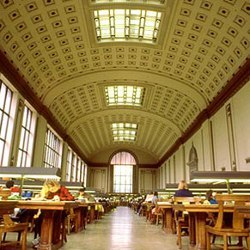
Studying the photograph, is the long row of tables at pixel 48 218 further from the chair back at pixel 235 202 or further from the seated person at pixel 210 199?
the seated person at pixel 210 199

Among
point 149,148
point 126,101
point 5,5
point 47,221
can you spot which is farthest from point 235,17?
point 149,148

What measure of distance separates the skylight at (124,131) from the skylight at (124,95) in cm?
500

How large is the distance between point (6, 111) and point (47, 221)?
796 cm

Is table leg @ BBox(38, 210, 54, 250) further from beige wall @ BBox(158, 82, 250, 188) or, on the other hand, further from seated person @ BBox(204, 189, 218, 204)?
beige wall @ BBox(158, 82, 250, 188)

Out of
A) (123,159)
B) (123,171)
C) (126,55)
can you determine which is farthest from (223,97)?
(123,171)

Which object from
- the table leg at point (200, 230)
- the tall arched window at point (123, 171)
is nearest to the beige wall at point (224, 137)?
the table leg at point (200, 230)

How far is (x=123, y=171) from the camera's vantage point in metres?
34.8

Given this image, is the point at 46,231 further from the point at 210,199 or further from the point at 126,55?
the point at 126,55

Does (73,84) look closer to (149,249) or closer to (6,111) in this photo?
(6,111)

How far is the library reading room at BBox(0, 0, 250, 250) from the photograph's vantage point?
5.85 m

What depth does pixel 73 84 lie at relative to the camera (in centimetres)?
1548

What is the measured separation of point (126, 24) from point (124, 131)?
16.7 m

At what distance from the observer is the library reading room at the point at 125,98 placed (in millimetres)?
5852

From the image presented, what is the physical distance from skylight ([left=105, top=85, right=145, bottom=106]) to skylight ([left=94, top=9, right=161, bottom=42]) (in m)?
Answer: 5.07
